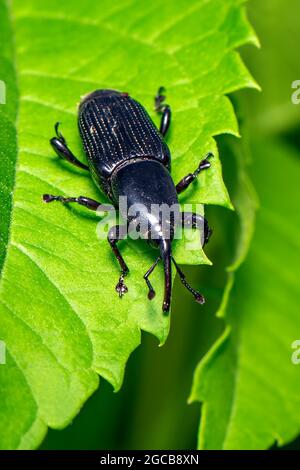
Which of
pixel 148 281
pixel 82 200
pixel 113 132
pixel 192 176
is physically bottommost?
pixel 148 281

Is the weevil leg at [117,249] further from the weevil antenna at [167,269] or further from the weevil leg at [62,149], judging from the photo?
the weevil leg at [62,149]

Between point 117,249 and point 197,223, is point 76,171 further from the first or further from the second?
point 197,223

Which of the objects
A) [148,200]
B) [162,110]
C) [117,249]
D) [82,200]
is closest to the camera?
[117,249]

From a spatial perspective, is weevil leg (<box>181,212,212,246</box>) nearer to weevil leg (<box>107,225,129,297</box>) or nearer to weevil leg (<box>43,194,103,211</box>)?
weevil leg (<box>107,225,129,297</box>)

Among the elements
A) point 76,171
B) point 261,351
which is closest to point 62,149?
point 76,171

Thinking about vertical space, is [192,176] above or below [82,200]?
above

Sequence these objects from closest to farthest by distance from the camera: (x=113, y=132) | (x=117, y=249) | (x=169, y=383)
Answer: (x=117, y=249) < (x=113, y=132) < (x=169, y=383)
